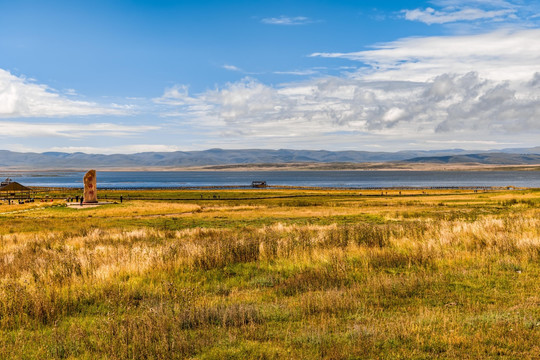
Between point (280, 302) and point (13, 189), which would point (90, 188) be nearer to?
point (13, 189)

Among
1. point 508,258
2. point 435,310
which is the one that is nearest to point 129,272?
point 435,310

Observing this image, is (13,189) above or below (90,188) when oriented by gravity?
below


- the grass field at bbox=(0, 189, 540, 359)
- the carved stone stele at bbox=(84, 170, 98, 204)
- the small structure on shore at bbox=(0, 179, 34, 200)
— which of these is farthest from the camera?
the small structure on shore at bbox=(0, 179, 34, 200)

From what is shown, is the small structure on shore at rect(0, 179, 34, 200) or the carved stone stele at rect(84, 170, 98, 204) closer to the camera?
the carved stone stele at rect(84, 170, 98, 204)

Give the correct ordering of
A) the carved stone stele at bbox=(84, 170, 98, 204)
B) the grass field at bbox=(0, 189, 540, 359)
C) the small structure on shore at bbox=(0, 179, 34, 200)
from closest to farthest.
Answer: the grass field at bbox=(0, 189, 540, 359)
the carved stone stele at bbox=(84, 170, 98, 204)
the small structure on shore at bbox=(0, 179, 34, 200)

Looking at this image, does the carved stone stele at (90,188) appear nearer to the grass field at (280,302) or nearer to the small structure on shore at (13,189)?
the small structure on shore at (13,189)

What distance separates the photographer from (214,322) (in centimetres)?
762

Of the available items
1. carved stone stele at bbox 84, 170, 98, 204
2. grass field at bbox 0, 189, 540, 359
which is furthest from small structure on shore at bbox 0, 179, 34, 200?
grass field at bbox 0, 189, 540, 359

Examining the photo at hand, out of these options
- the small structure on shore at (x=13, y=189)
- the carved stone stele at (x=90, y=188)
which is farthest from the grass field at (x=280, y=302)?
the small structure on shore at (x=13, y=189)

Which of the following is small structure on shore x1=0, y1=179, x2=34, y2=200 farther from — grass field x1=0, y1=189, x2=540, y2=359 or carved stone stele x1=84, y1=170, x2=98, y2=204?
grass field x1=0, y1=189, x2=540, y2=359

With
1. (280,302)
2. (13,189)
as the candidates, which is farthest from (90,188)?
(280,302)

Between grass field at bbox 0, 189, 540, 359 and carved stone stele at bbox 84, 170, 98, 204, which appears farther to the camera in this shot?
carved stone stele at bbox 84, 170, 98, 204

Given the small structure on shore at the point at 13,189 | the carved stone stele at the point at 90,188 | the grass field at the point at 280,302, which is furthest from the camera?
the small structure on shore at the point at 13,189

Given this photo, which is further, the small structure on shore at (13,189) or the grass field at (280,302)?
the small structure on shore at (13,189)
